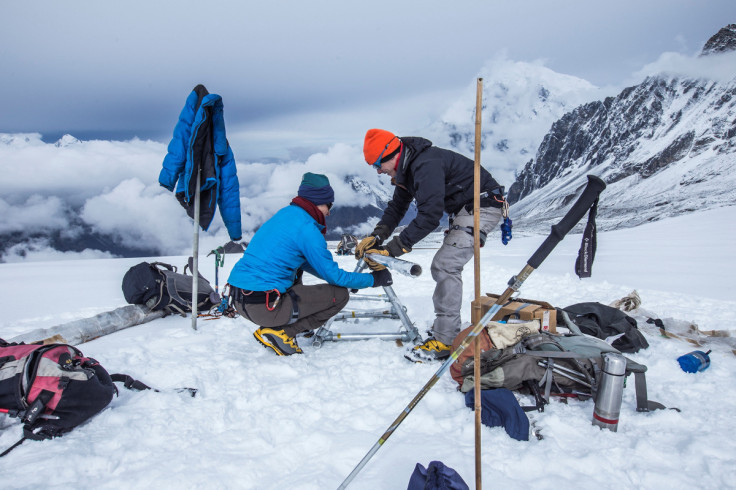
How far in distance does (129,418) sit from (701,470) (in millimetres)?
3667

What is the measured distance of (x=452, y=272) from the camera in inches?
179

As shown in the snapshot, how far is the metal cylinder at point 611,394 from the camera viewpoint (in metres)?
2.88

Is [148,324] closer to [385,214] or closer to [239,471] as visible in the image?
[385,214]

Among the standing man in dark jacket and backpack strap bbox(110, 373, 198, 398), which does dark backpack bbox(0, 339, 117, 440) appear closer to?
backpack strap bbox(110, 373, 198, 398)

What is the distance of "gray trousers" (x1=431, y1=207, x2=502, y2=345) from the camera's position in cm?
448

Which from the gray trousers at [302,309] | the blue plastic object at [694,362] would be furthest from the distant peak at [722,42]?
the gray trousers at [302,309]

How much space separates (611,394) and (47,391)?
377 cm

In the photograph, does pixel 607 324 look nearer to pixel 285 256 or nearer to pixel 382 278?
pixel 382 278

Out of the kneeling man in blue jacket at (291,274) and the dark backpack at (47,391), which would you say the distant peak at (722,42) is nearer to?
the kneeling man in blue jacket at (291,274)

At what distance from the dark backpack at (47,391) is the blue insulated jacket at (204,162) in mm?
2604

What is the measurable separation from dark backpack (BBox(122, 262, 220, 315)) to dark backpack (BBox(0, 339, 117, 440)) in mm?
3005

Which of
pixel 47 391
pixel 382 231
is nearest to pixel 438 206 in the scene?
pixel 382 231

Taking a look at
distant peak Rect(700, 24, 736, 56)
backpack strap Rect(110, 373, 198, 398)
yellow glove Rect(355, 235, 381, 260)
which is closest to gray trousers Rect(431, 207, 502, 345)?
yellow glove Rect(355, 235, 381, 260)

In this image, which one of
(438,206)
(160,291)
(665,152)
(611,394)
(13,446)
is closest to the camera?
(13,446)
